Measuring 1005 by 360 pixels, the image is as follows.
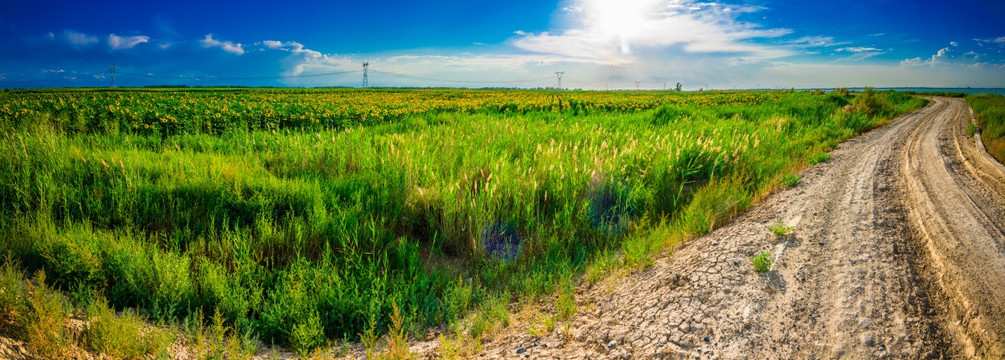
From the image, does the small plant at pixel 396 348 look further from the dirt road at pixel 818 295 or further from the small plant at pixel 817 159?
the small plant at pixel 817 159

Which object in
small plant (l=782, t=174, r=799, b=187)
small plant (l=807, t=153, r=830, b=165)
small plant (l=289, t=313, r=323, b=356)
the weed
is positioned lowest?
small plant (l=289, t=313, r=323, b=356)

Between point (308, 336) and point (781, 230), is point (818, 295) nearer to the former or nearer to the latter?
point (781, 230)

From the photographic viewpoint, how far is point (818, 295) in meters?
2.62

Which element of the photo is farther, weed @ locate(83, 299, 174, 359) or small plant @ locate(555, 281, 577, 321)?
small plant @ locate(555, 281, 577, 321)

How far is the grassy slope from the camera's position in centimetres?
281

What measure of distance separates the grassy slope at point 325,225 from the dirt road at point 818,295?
546 millimetres

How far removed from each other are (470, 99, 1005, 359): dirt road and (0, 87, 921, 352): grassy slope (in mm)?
546

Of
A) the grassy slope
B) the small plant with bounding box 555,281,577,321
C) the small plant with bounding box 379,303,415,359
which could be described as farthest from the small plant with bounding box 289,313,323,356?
the small plant with bounding box 555,281,577,321

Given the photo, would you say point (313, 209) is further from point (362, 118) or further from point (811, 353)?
point (362, 118)

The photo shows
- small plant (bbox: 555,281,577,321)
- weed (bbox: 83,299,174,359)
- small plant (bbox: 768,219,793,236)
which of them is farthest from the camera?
small plant (bbox: 768,219,793,236)

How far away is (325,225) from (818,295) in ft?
12.3

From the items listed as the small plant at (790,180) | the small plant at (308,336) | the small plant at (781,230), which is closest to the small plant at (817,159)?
the small plant at (790,180)

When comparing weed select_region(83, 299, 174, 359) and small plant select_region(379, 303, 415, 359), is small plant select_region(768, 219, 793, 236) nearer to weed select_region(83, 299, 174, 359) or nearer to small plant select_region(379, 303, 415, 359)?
small plant select_region(379, 303, 415, 359)

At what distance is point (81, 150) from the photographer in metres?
5.05
